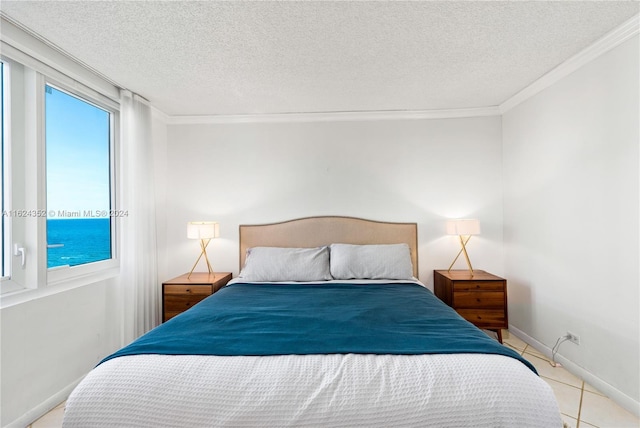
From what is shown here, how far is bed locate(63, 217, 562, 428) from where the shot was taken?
Answer: 1184 millimetres

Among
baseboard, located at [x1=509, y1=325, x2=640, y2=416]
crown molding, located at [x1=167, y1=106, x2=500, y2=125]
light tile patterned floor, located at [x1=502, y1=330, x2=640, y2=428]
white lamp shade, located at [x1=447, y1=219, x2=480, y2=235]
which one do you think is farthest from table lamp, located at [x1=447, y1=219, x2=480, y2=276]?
crown molding, located at [x1=167, y1=106, x2=500, y2=125]

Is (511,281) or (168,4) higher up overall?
(168,4)

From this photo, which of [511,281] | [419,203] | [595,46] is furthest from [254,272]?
[595,46]

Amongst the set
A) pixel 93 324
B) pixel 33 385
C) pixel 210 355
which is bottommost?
pixel 33 385

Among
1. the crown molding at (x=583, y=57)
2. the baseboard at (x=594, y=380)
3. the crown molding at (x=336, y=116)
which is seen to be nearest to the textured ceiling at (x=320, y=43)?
the crown molding at (x=583, y=57)

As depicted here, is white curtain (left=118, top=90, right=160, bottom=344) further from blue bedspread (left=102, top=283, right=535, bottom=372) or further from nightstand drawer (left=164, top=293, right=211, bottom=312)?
blue bedspread (left=102, top=283, right=535, bottom=372)

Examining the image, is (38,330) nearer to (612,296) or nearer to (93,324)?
(93,324)

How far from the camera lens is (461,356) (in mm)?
1365

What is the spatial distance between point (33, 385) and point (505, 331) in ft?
13.3

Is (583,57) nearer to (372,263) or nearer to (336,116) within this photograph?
(336,116)

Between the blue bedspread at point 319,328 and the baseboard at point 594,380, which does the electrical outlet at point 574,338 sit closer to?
the baseboard at point 594,380

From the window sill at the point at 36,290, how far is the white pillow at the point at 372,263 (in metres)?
2.08

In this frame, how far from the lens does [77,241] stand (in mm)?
2541

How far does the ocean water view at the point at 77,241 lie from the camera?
2.32 metres
